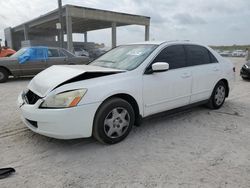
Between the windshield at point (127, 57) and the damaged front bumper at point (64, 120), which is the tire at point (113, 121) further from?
the windshield at point (127, 57)

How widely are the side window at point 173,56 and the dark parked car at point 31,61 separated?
6.83m

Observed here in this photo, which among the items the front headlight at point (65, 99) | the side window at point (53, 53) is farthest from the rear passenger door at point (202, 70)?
the side window at point (53, 53)

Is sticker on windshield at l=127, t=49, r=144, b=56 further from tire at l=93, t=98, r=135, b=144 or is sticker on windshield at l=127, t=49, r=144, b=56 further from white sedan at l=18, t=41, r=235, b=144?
tire at l=93, t=98, r=135, b=144

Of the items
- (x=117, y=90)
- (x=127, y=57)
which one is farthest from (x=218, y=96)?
(x=117, y=90)

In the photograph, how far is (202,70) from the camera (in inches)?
Result: 176

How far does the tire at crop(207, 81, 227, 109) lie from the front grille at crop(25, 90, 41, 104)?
3.70 metres

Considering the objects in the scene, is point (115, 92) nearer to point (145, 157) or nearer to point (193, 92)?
point (145, 157)

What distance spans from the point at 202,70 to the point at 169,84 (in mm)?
1102

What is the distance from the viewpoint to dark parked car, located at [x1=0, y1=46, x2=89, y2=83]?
343 inches

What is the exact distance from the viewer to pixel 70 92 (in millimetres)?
2863

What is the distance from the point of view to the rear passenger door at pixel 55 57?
31.3ft

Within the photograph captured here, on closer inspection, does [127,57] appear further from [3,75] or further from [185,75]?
[3,75]

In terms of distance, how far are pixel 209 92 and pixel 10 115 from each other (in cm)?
434

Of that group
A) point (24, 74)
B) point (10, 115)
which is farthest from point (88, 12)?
point (10, 115)
